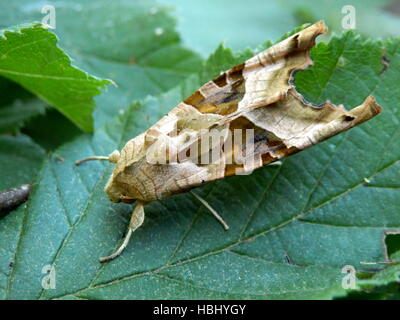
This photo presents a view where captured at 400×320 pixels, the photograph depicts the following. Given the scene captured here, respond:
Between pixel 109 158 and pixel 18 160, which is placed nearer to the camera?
pixel 109 158

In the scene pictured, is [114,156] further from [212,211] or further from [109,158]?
[212,211]

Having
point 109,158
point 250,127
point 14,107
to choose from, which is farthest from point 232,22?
point 109,158

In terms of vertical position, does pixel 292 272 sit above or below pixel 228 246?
below

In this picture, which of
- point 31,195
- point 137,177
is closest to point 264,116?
point 137,177

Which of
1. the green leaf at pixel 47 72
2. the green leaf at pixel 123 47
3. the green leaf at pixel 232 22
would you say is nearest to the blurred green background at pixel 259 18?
the green leaf at pixel 232 22

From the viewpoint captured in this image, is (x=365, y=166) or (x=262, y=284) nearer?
(x=262, y=284)
